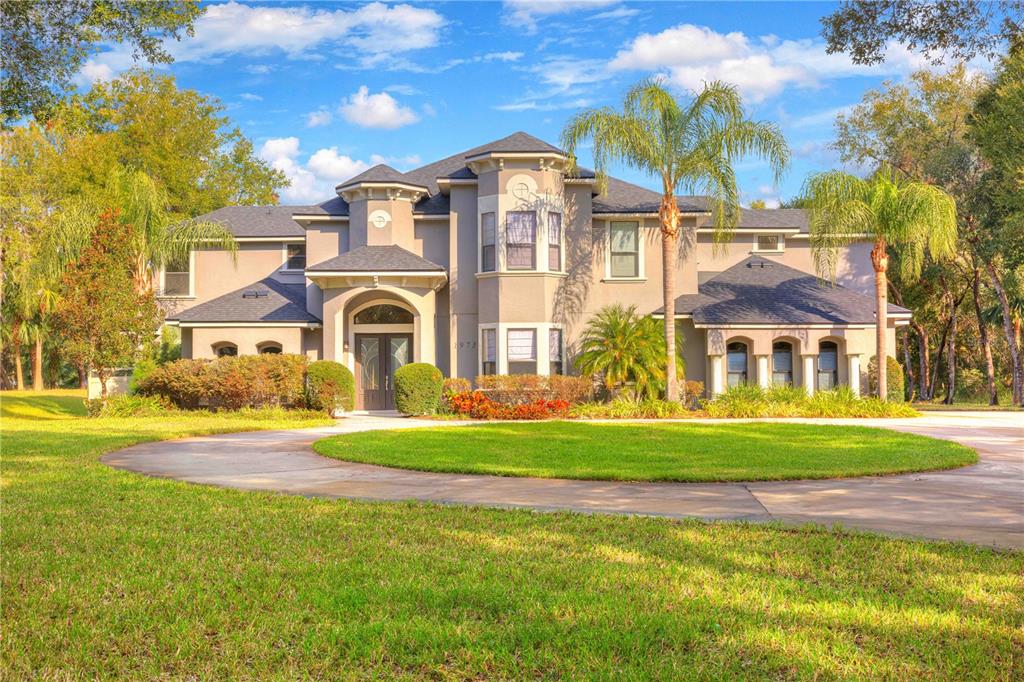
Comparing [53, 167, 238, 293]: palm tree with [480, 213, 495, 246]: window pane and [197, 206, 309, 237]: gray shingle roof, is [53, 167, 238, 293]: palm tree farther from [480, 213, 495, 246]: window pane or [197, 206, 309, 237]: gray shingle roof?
[480, 213, 495, 246]: window pane

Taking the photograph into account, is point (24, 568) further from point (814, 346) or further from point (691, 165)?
point (814, 346)

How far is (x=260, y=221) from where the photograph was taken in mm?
32125

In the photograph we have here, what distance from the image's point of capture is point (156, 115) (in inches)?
1865

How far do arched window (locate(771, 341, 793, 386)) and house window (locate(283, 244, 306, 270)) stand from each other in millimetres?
17280

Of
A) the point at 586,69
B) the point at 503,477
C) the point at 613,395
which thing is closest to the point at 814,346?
the point at 613,395

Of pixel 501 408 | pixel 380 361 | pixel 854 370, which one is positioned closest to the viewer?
pixel 501 408

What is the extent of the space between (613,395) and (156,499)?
18.5m

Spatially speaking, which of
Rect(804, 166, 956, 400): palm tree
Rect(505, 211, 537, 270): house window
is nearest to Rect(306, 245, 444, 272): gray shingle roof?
Rect(505, 211, 537, 270): house window

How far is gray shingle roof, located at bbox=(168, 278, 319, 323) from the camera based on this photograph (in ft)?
91.4

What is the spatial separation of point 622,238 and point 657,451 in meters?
15.6

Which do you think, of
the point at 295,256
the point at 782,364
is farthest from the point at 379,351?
the point at 782,364

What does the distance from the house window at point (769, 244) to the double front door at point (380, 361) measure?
14157 mm

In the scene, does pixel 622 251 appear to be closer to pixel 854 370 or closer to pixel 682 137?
pixel 682 137

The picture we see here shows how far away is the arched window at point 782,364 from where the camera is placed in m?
28.5
